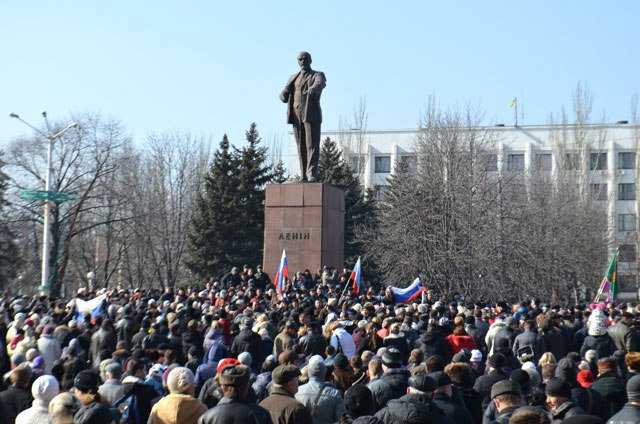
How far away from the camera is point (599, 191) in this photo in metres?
62.2

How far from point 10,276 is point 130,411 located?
3843cm

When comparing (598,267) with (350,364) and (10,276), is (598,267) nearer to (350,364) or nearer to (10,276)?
(10,276)

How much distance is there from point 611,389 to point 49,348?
756 cm

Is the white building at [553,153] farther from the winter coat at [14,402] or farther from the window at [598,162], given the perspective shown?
the winter coat at [14,402]

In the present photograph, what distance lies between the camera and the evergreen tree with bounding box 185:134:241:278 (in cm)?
4247

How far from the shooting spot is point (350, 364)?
9.07m

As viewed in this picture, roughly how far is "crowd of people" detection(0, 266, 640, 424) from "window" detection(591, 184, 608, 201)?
147 ft

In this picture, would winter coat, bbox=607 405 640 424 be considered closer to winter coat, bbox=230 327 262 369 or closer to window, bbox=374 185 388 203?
winter coat, bbox=230 327 262 369

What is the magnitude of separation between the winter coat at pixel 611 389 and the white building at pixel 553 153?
5506 centimetres

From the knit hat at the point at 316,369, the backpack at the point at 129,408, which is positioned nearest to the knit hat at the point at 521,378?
the knit hat at the point at 316,369

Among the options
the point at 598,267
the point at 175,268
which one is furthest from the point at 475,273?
the point at 175,268

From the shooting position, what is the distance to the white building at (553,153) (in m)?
65.5

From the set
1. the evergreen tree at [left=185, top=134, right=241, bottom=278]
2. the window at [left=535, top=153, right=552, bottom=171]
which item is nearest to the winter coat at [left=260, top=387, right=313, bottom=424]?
the evergreen tree at [left=185, top=134, right=241, bottom=278]

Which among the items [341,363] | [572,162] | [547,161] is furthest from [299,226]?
[547,161]
